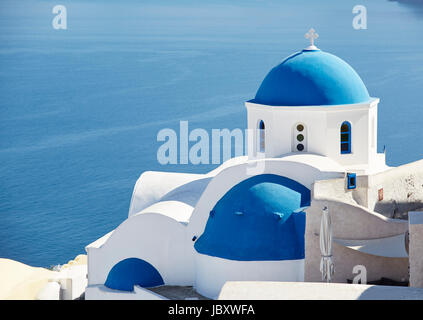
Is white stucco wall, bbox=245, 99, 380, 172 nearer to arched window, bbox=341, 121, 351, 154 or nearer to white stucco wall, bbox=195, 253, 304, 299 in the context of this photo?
arched window, bbox=341, 121, 351, 154

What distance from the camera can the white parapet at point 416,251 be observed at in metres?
13.3

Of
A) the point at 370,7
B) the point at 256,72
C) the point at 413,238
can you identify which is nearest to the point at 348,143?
the point at 413,238

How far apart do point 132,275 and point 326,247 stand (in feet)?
15.7

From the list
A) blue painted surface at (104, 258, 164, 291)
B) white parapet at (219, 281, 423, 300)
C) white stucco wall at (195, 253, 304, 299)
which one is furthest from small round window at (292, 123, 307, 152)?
white parapet at (219, 281, 423, 300)

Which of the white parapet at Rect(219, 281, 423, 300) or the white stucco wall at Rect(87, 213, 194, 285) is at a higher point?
the white parapet at Rect(219, 281, 423, 300)

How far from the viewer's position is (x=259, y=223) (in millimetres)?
16531

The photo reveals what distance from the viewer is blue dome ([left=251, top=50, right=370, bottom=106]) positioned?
1866cm

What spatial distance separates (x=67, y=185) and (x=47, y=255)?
40.9 feet

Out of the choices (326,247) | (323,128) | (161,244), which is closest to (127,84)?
(323,128)

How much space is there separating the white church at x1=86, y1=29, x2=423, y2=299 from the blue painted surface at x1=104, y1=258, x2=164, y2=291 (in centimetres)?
2

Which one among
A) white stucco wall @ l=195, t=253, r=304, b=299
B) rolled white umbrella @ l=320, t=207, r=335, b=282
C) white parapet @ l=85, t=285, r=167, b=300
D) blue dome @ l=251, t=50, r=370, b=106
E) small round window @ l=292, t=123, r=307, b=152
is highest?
blue dome @ l=251, t=50, r=370, b=106

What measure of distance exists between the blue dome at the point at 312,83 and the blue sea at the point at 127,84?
23512 mm

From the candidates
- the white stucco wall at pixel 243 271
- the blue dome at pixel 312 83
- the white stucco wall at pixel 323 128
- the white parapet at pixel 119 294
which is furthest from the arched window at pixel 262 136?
the white parapet at pixel 119 294
